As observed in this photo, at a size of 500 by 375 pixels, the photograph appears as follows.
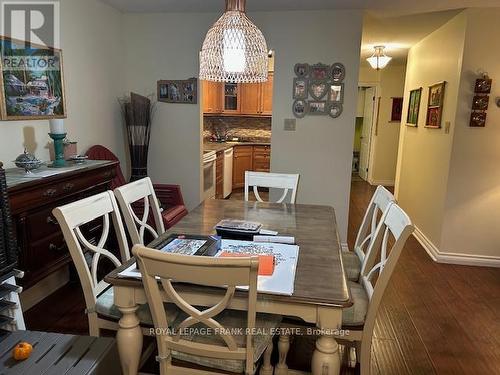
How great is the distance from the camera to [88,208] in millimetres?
1689

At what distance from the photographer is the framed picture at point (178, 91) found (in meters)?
3.76

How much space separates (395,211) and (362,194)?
506 cm

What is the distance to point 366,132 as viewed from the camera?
791 cm

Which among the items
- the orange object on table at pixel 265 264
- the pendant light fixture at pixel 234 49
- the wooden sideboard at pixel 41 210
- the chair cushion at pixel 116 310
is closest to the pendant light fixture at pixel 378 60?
the pendant light fixture at pixel 234 49

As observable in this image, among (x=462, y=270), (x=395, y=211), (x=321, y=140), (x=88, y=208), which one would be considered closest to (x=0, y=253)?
(x=88, y=208)

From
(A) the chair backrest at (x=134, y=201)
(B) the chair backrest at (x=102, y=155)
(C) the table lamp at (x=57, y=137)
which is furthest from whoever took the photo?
(B) the chair backrest at (x=102, y=155)

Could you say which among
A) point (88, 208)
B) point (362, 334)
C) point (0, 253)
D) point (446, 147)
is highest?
point (446, 147)

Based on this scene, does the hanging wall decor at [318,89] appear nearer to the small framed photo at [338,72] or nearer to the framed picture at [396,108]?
the small framed photo at [338,72]

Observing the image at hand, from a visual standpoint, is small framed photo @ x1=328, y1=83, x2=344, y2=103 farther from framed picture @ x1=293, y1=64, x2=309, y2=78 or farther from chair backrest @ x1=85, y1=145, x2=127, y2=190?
chair backrest @ x1=85, y1=145, x2=127, y2=190

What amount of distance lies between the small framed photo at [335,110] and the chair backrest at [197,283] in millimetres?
2704

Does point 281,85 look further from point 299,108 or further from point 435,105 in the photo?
point 435,105

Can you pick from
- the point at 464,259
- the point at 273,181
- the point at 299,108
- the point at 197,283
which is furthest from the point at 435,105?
the point at 197,283

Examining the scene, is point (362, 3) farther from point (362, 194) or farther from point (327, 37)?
point (362, 194)

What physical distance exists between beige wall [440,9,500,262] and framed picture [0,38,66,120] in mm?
3410
